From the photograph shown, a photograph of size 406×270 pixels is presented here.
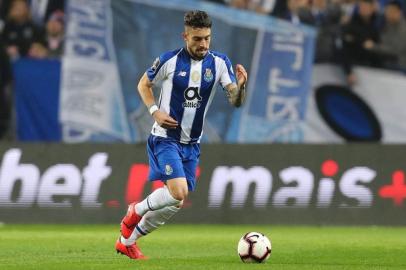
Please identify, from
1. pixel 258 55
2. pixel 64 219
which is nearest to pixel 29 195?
pixel 64 219

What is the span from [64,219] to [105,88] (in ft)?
14.5

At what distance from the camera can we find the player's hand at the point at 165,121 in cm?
967

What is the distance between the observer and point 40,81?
69.1 ft

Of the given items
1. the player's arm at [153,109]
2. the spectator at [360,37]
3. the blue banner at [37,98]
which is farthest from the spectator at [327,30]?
the player's arm at [153,109]

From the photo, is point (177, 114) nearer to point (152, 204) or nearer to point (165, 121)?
point (165, 121)

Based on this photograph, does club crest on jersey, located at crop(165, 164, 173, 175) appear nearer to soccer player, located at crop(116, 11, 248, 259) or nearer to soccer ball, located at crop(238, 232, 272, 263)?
soccer player, located at crop(116, 11, 248, 259)

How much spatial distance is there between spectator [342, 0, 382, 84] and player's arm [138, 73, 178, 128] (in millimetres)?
11604

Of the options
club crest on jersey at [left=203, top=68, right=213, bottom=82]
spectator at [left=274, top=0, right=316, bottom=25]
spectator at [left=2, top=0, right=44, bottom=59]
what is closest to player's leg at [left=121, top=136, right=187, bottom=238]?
club crest on jersey at [left=203, top=68, right=213, bottom=82]

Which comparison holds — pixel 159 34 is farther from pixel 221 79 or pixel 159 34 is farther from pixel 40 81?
pixel 221 79

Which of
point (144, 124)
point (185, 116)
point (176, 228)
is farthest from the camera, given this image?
point (144, 124)

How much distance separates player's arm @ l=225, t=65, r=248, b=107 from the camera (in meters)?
9.66

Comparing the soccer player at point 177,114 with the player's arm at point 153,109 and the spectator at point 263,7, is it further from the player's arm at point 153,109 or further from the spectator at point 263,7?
the spectator at point 263,7

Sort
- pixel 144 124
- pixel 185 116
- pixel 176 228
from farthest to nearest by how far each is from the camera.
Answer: pixel 144 124 → pixel 176 228 → pixel 185 116

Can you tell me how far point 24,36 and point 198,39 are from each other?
1173 cm
